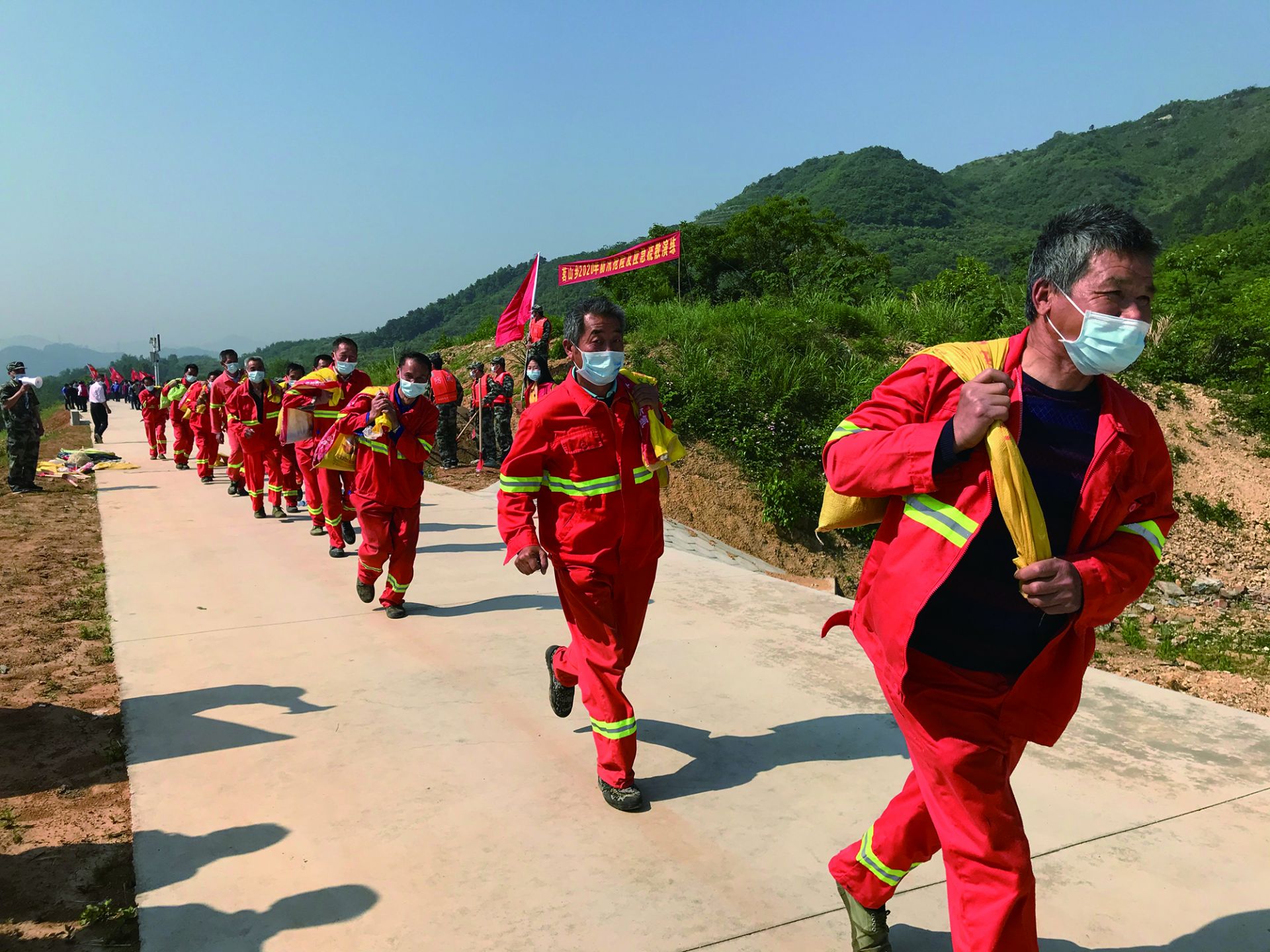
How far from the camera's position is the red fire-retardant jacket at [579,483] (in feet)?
13.1

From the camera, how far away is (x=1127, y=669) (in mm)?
6879

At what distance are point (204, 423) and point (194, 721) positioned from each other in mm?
12149

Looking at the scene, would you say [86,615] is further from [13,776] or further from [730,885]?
→ [730,885]

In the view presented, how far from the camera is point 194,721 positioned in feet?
15.9

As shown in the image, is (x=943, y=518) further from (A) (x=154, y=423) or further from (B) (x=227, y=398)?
(A) (x=154, y=423)

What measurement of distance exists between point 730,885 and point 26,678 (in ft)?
15.4

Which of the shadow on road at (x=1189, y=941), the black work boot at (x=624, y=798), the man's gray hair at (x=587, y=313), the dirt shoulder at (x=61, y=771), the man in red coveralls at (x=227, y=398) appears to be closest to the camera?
the shadow on road at (x=1189, y=941)

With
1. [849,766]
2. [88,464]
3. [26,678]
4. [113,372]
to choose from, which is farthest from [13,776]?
[113,372]

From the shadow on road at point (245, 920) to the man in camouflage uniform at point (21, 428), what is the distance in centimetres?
1290

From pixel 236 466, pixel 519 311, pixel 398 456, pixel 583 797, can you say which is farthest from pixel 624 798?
pixel 519 311

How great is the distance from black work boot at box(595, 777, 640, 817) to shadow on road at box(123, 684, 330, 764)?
184cm

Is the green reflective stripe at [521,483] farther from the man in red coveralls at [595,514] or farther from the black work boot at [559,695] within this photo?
the black work boot at [559,695]

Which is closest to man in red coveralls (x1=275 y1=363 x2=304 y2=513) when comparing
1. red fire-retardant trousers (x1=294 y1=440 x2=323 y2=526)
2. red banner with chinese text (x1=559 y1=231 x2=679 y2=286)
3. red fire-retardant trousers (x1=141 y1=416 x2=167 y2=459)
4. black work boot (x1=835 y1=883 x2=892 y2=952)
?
red fire-retardant trousers (x1=294 y1=440 x2=323 y2=526)

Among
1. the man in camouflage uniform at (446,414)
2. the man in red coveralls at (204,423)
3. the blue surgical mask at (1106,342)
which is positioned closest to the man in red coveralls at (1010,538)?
the blue surgical mask at (1106,342)
